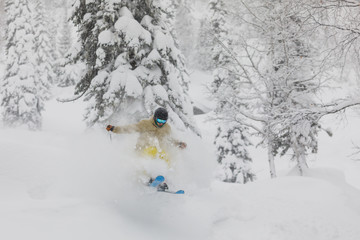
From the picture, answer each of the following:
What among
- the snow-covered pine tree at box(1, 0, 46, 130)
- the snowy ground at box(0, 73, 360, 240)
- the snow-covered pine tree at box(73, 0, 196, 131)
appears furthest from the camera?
the snow-covered pine tree at box(1, 0, 46, 130)

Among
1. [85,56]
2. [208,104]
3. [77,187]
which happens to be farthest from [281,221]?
[208,104]

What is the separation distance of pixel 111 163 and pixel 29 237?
10.2 feet

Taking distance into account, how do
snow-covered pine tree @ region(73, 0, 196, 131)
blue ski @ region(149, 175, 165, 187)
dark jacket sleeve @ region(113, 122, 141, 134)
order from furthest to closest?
snow-covered pine tree @ region(73, 0, 196, 131), dark jacket sleeve @ region(113, 122, 141, 134), blue ski @ region(149, 175, 165, 187)

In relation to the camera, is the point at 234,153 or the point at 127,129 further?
the point at 234,153

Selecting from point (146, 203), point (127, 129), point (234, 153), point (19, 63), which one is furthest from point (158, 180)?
point (19, 63)

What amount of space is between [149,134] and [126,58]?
382 cm

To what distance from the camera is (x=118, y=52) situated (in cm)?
964

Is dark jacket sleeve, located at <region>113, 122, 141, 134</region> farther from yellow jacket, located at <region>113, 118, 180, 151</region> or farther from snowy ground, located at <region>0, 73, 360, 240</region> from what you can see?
snowy ground, located at <region>0, 73, 360, 240</region>

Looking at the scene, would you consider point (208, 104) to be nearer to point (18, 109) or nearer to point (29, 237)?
point (18, 109)

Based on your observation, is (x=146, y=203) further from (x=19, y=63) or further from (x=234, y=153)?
(x=19, y=63)

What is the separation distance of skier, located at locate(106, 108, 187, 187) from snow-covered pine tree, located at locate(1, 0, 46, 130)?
2219 centimetres

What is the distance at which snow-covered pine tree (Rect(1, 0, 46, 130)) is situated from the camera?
80.7ft

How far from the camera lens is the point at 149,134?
6691mm

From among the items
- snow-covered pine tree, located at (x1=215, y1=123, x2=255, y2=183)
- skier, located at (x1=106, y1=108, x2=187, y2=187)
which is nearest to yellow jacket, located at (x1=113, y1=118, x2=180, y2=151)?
skier, located at (x1=106, y1=108, x2=187, y2=187)
